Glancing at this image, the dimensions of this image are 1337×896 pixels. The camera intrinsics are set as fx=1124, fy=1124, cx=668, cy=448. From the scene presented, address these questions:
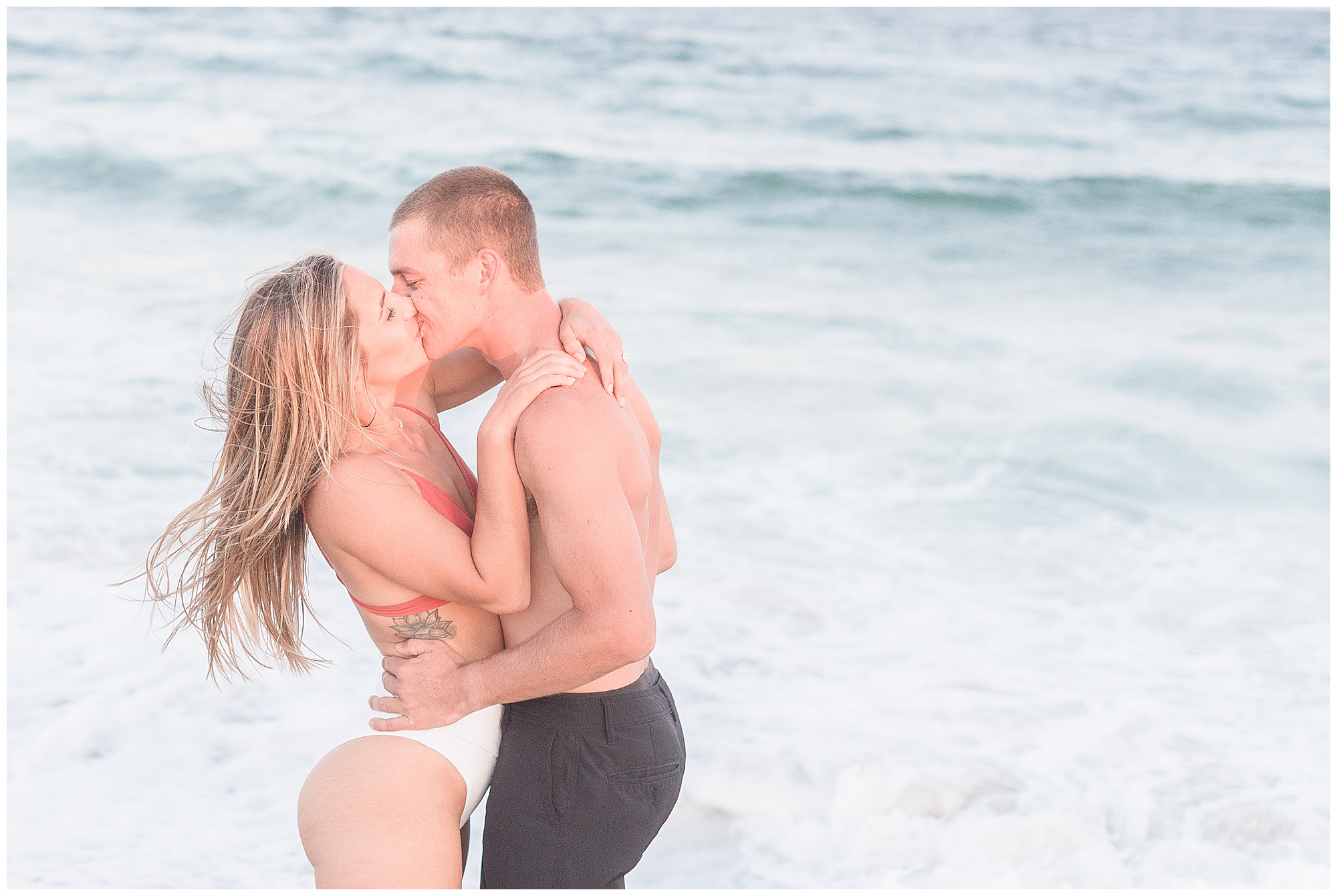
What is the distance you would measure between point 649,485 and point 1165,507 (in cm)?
656

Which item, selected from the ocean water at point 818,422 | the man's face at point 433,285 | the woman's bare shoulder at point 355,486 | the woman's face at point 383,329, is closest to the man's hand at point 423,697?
the woman's bare shoulder at point 355,486

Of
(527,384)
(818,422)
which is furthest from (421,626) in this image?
(818,422)

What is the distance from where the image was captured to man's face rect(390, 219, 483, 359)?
2.79m

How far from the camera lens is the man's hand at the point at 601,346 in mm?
2766

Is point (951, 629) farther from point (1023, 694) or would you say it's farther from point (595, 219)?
point (595, 219)

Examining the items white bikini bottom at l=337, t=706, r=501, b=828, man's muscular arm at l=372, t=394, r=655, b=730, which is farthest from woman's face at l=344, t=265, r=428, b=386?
white bikini bottom at l=337, t=706, r=501, b=828

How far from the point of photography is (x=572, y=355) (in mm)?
2770

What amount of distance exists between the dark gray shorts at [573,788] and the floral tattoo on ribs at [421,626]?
10.9 inches

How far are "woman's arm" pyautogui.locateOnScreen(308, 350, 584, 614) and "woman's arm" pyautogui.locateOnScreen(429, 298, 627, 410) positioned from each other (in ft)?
0.51

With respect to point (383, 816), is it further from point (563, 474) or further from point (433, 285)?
point (433, 285)

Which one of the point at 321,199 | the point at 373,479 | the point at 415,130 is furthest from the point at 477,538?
the point at 415,130

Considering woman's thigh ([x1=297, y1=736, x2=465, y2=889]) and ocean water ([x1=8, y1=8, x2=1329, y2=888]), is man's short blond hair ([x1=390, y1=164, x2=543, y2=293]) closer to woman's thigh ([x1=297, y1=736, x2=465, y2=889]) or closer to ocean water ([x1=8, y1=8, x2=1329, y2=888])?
woman's thigh ([x1=297, y1=736, x2=465, y2=889])

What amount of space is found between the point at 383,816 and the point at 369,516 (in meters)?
0.67

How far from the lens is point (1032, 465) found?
879cm
